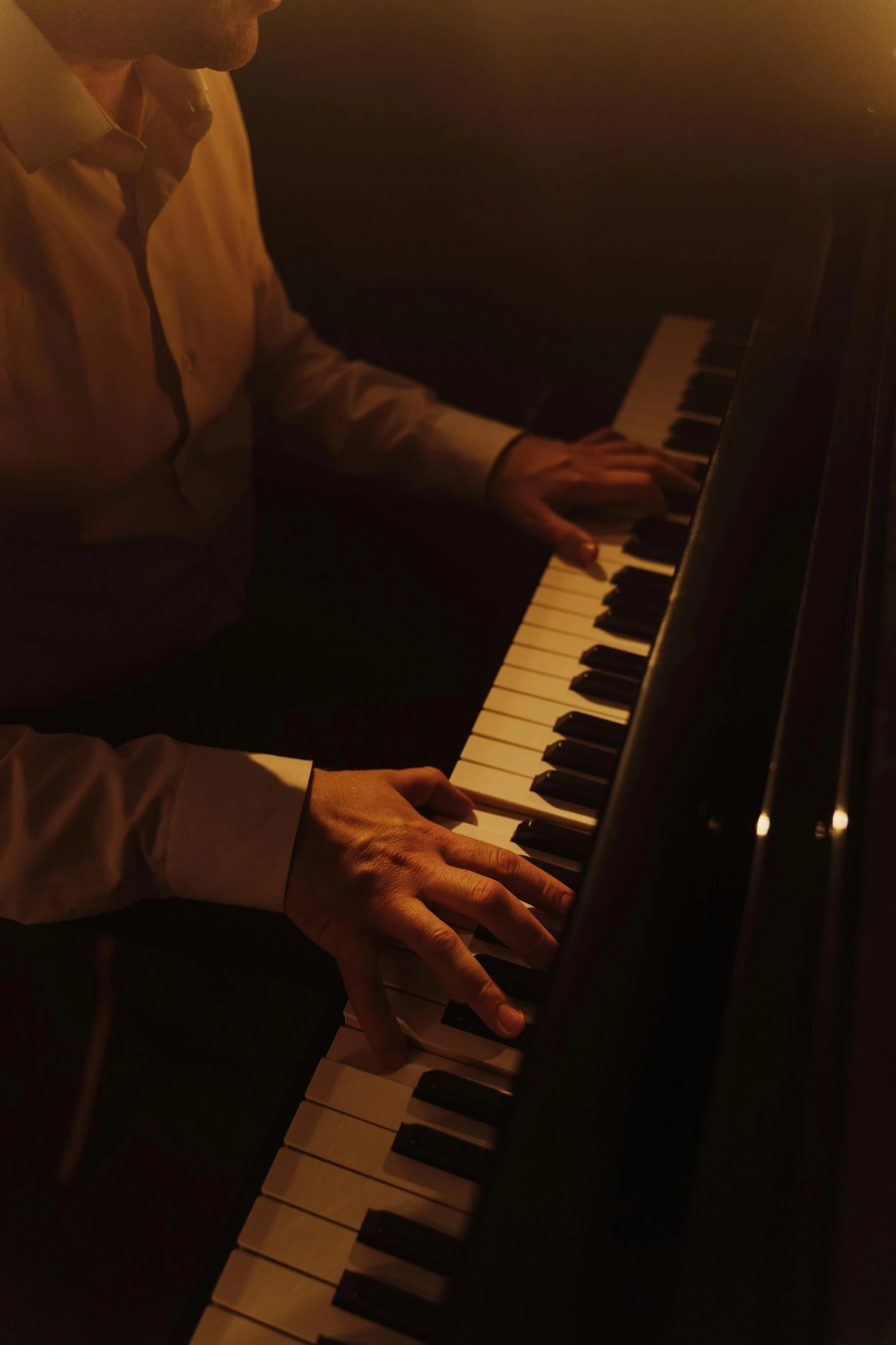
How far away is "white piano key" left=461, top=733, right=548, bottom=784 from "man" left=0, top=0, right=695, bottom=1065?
8cm

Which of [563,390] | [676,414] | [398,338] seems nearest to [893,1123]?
[676,414]

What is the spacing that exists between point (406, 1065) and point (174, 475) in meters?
0.84

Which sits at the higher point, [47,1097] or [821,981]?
[821,981]

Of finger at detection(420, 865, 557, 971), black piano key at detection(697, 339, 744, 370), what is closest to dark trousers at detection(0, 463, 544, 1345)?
finger at detection(420, 865, 557, 971)

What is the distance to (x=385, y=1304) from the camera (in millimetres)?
694

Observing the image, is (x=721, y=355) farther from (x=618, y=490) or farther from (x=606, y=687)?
(x=606, y=687)

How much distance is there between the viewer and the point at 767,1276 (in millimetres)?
490

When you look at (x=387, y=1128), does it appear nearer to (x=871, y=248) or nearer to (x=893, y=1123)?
(x=893, y=1123)

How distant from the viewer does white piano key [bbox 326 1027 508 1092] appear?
31.5 inches

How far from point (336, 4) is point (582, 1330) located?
6.43 feet

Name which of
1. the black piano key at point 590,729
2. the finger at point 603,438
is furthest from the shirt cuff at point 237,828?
the finger at point 603,438

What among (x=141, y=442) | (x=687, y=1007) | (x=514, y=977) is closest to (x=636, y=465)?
(x=141, y=442)

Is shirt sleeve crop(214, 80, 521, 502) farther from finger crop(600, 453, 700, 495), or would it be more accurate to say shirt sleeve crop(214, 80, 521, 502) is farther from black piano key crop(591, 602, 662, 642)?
black piano key crop(591, 602, 662, 642)

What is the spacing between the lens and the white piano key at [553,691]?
1104mm
